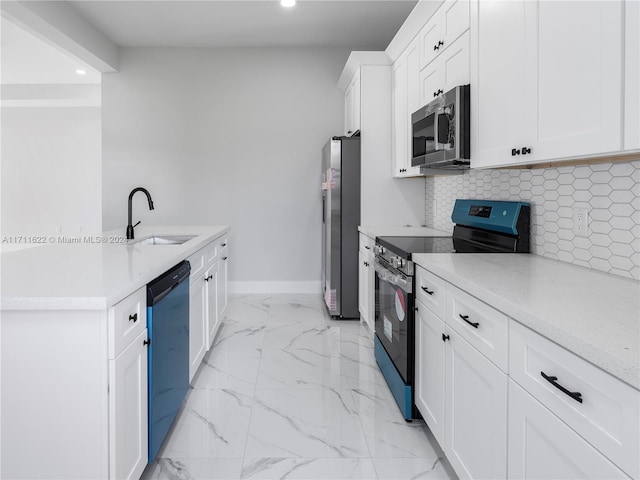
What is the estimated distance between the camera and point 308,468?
1822mm

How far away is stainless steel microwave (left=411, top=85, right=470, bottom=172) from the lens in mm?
2201

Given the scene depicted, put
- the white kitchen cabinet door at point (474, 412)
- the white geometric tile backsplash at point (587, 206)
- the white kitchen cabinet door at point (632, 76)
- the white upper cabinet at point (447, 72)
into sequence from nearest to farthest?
the white kitchen cabinet door at point (632, 76), the white kitchen cabinet door at point (474, 412), the white geometric tile backsplash at point (587, 206), the white upper cabinet at point (447, 72)

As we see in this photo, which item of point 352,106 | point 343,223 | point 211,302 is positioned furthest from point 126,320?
point 352,106

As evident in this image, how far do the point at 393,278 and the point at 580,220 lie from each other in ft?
3.01

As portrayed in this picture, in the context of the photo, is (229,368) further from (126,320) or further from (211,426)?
(126,320)

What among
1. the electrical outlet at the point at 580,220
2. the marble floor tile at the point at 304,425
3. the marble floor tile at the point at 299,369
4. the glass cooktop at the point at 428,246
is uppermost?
the electrical outlet at the point at 580,220

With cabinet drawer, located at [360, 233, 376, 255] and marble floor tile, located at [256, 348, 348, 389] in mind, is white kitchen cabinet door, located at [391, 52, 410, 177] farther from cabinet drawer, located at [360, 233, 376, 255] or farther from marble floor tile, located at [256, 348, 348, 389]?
marble floor tile, located at [256, 348, 348, 389]

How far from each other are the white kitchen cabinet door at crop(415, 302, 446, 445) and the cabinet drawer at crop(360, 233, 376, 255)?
4.23 ft

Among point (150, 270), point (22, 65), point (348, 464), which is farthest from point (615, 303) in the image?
point (22, 65)

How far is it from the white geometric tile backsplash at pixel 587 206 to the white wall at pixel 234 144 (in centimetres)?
284

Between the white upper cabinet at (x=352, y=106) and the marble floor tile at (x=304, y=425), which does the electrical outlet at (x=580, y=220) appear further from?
the white upper cabinet at (x=352, y=106)

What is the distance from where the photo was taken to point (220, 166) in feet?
16.4

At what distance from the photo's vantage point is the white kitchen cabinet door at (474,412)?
1245mm

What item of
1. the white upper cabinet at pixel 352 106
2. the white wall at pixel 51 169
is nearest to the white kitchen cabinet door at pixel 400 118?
the white upper cabinet at pixel 352 106
